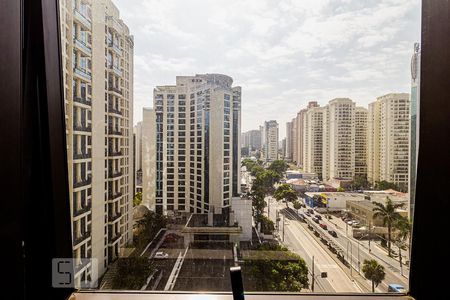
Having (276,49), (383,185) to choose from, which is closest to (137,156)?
(276,49)

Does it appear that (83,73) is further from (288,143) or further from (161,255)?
(288,143)

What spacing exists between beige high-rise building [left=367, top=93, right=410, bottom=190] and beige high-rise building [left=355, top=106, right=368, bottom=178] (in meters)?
0.02

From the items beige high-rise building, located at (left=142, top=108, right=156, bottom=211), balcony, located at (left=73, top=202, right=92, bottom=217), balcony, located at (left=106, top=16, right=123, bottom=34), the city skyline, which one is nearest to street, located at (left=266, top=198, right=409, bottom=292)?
the city skyline

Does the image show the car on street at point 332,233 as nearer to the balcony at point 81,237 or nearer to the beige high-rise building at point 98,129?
the beige high-rise building at point 98,129

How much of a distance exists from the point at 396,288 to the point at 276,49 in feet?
4.43

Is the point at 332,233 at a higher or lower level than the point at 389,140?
lower

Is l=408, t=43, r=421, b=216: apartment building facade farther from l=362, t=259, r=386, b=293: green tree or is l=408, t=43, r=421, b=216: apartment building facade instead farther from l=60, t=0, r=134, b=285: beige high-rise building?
l=60, t=0, r=134, b=285: beige high-rise building

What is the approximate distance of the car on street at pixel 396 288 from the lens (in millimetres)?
1203

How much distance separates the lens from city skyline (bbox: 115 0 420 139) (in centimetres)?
130

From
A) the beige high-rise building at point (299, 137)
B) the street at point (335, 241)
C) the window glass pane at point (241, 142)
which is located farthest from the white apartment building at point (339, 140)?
the street at point (335, 241)

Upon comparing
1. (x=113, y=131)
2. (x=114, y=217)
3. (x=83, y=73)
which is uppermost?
(x=83, y=73)

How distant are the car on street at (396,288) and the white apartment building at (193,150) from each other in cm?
89

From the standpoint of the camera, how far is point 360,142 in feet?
4.39

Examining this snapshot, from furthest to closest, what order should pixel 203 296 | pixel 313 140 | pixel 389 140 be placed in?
pixel 313 140 → pixel 389 140 → pixel 203 296
